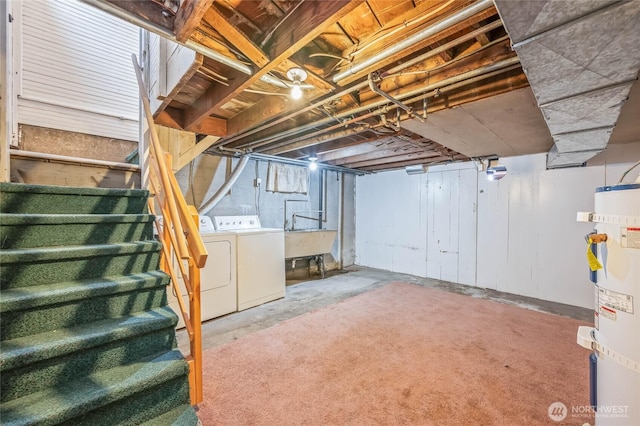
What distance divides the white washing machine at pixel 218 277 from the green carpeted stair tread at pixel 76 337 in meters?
1.61

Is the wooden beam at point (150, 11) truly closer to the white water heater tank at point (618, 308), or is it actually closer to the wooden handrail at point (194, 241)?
the wooden handrail at point (194, 241)

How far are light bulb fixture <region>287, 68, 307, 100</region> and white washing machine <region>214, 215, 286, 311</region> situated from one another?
2.16 meters

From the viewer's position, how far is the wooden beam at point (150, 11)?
128cm

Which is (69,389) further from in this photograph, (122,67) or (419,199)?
(419,199)

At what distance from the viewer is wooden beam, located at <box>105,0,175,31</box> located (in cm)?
128

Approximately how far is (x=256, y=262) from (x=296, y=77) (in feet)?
8.47

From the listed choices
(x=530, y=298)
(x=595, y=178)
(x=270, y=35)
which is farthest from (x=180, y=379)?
(x=595, y=178)

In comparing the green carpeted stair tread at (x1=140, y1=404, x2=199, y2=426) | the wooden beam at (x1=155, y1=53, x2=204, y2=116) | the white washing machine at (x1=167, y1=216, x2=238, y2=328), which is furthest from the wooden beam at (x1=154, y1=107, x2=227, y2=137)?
the green carpeted stair tread at (x1=140, y1=404, x2=199, y2=426)

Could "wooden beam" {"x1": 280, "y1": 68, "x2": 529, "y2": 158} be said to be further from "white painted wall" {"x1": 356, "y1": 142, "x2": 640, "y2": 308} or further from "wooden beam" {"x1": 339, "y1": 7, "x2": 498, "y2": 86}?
"white painted wall" {"x1": 356, "y1": 142, "x2": 640, "y2": 308}

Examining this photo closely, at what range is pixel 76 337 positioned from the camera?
1237 mm

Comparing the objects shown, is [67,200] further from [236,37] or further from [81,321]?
[236,37]

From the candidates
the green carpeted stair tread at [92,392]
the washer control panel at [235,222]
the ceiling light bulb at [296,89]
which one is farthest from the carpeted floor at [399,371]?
the ceiling light bulb at [296,89]

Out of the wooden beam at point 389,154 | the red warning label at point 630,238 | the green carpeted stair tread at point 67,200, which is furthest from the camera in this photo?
the wooden beam at point 389,154

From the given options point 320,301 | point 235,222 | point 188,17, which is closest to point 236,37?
point 188,17
